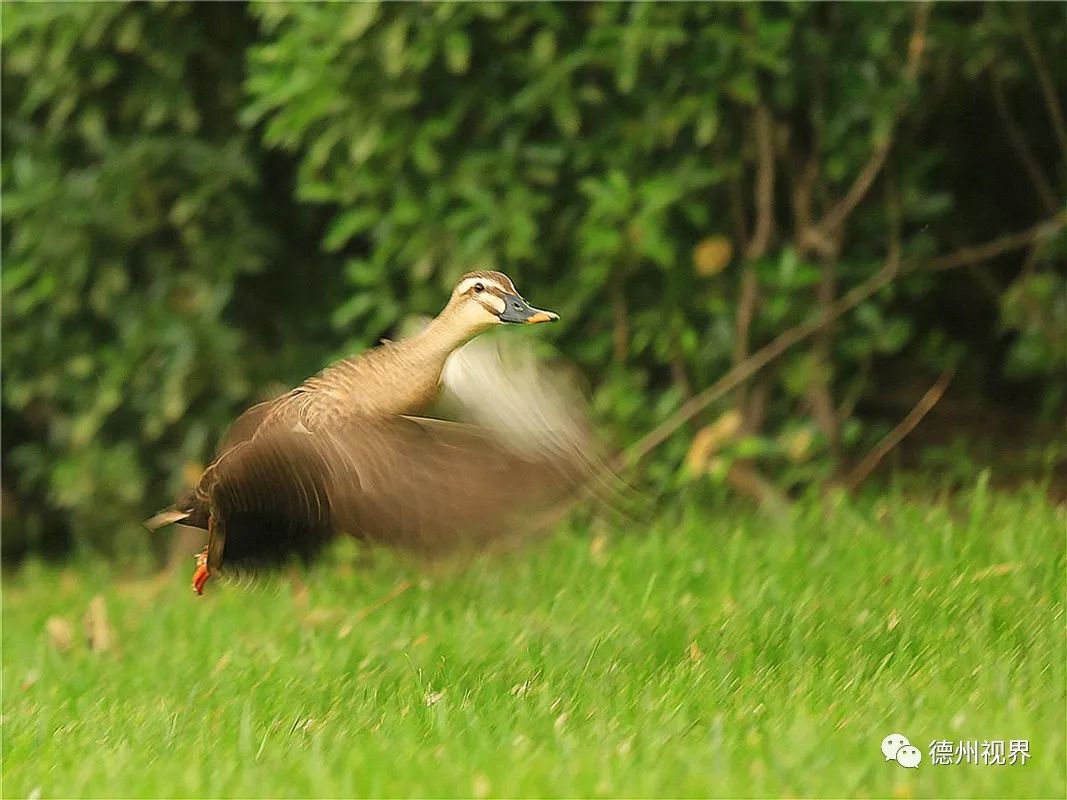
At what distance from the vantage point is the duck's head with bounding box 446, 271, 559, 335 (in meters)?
4.46

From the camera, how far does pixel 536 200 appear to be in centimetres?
673

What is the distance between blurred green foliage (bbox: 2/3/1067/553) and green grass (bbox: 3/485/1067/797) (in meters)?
0.95

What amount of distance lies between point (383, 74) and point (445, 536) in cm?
329

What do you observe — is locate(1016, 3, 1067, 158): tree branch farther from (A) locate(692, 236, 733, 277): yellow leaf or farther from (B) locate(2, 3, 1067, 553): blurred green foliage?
(A) locate(692, 236, 733, 277): yellow leaf

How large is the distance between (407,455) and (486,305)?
64 centimetres

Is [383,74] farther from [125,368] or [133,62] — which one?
[125,368]

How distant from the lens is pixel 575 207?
23.1 feet

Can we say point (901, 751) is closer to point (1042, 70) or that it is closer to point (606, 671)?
point (606, 671)

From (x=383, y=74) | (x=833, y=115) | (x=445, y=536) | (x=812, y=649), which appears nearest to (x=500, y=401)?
(x=445, y=536)

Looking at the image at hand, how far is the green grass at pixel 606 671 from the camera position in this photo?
3781mm

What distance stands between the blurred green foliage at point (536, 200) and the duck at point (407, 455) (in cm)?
209

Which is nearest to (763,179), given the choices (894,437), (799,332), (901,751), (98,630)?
(799,332)

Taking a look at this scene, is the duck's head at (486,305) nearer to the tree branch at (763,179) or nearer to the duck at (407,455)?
the duck at (407,455)

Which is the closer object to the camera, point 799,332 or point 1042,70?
point 1042,70
